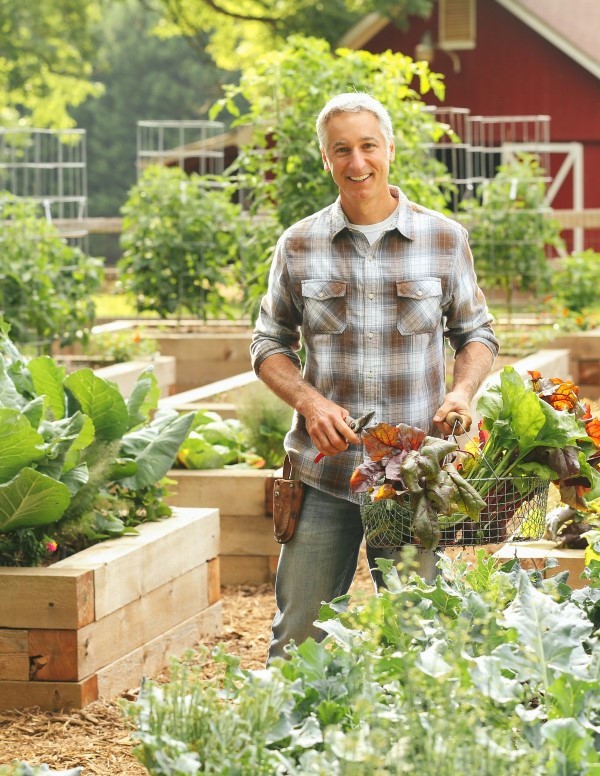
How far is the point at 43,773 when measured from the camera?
2.00 meters

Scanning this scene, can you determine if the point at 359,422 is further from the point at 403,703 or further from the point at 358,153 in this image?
the point at 403,703

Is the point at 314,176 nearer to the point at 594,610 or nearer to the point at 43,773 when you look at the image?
the point at 594,610

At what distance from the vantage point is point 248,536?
5676mm

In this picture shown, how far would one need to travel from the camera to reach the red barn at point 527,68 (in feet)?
71.9

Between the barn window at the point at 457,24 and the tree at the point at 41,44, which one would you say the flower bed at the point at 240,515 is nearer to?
the barn window at the point at 457,24

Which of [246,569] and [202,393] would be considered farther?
[202,393]

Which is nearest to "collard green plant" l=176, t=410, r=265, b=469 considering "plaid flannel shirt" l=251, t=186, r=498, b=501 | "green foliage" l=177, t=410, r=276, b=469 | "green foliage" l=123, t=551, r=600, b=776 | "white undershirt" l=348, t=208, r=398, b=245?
"green foliage" l=177, t=410, r=276, b=469

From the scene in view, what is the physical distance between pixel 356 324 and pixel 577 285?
31.8 ft

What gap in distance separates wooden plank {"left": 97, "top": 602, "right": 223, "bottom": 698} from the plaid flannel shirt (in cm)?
121

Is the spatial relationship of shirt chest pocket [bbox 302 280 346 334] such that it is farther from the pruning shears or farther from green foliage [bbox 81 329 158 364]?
green foliage [bbox 81 329 158 364]

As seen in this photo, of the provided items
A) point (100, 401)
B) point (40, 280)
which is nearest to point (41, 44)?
point (40, 280)

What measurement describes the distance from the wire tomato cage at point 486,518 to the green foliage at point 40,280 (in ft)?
19.5

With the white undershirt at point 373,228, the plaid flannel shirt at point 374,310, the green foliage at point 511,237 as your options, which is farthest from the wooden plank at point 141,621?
the green foliage at point 511,237

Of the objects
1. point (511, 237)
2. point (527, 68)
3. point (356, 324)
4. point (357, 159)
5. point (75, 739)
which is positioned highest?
point (527, 68)
